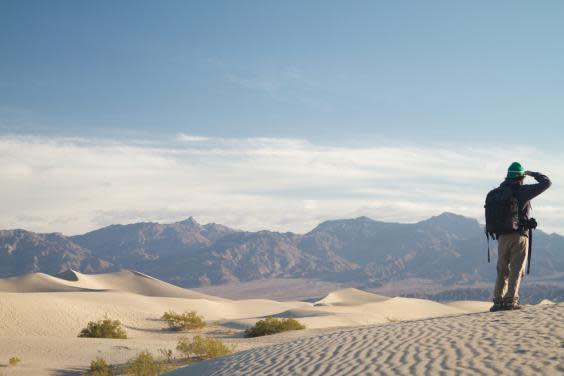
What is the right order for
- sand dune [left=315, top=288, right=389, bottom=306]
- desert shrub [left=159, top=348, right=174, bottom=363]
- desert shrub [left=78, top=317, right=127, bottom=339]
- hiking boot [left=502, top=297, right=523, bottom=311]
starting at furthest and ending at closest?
sand dune [left=315, top=288, right=389, bottom=306]
desert shrub [left=78, top=317, right=127, bottom=339]
desert shrub [left=159, top=348, right=174, bottom=363]
hiking boot [left=502, top=297, right=523, bottom=311]

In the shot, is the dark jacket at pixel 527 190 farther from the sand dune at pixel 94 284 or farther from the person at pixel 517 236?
the sand dune at pixel 94 284

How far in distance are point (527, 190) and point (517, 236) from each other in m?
0.81

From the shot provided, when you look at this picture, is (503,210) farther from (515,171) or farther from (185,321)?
(185,321)

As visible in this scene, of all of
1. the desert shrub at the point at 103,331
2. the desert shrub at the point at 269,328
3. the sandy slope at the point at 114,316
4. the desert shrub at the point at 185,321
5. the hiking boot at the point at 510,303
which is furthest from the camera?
the desert shrub at the point at 185,321

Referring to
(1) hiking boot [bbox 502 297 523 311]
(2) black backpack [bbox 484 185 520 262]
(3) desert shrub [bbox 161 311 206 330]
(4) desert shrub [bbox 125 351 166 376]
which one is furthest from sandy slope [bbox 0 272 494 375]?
(2) black backpack [bbox 484 185 520 262]

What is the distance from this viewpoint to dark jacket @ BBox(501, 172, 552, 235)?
9.89 m

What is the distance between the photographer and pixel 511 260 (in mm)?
10273

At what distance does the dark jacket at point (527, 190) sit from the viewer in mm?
9891

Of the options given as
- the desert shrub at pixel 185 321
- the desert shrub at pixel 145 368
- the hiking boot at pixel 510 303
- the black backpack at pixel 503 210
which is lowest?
the desert shrub at pixel 185 321

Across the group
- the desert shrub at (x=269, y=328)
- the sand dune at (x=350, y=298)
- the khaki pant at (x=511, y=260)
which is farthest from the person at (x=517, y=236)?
the sand dune at (x=350, y=298)

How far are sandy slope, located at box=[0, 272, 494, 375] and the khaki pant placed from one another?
8781 millimetres

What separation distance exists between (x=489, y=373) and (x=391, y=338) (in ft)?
10.1

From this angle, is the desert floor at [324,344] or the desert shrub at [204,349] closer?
the desert floor at [324,344]

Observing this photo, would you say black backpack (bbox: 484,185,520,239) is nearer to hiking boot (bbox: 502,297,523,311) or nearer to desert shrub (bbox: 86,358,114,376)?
hiking boot (bbox: 502,297,523,311)
